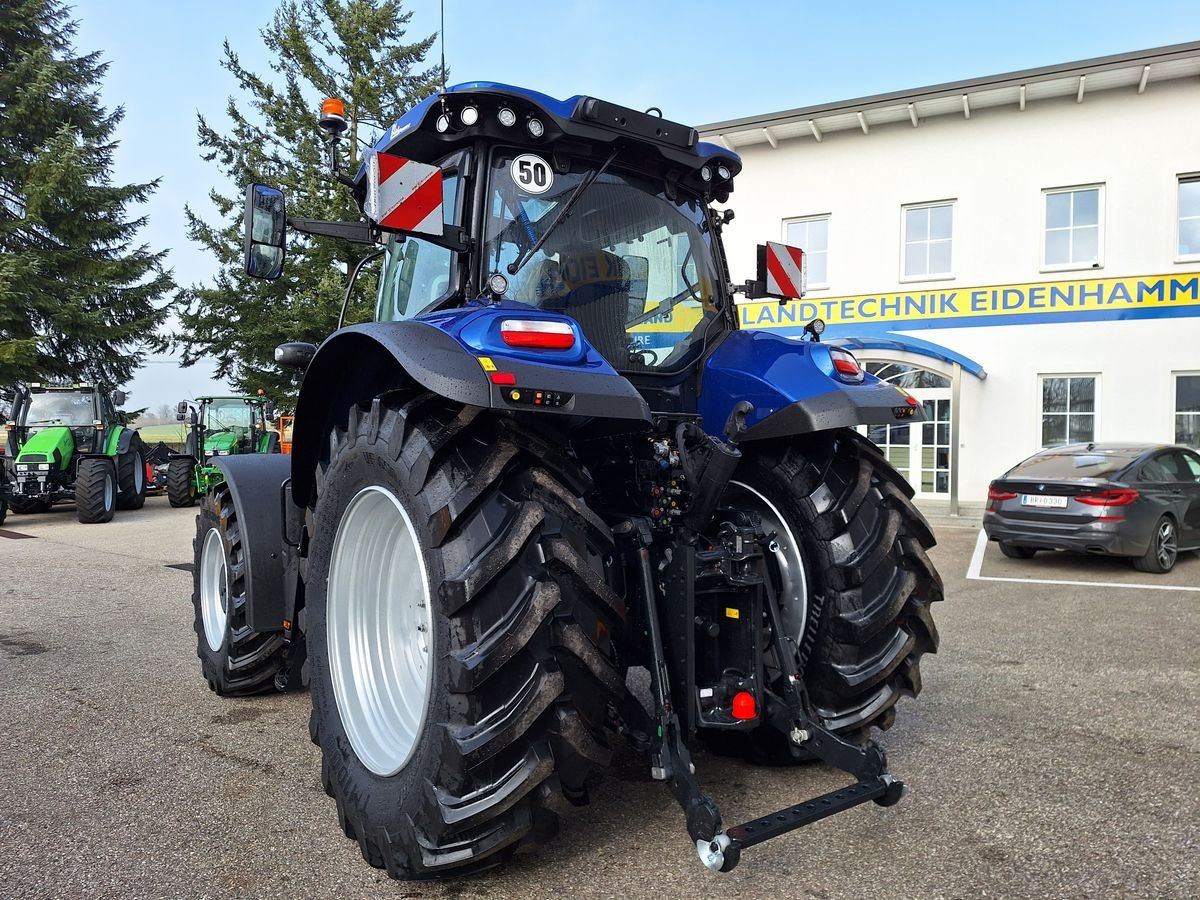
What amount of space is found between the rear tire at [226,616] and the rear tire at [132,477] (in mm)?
12479

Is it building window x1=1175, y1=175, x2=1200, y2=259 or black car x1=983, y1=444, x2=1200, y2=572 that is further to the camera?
building window x1=1175, y1=175, x2=1200, y2=259

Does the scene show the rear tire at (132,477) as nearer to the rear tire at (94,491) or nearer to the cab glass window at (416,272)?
the rear tire at (94,491)

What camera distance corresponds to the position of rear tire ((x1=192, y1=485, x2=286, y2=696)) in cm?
419

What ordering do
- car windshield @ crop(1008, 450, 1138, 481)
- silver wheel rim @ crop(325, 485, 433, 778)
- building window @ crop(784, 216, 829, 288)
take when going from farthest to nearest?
building window @ crop(784, 216, 829, 288)
car windshield @ crop(1008, 450, 1138, 481)
silver wheel rim @ crop(325, 485, 433, 778)

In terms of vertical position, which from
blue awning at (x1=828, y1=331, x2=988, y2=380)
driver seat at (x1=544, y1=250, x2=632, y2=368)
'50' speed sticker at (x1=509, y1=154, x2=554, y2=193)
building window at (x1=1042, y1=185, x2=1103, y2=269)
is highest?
building window at (x1=1042, y1=185, x2=1103, y2=269)

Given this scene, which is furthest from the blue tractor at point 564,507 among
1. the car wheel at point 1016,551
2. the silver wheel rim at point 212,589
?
the car wheel at point 1016,551

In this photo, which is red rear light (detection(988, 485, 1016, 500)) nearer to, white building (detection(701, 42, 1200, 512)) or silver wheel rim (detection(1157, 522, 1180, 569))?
silver wheel rim (detection(1157, 522, 1180, 569))

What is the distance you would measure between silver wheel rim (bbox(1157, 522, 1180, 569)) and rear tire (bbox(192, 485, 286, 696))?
8.70m

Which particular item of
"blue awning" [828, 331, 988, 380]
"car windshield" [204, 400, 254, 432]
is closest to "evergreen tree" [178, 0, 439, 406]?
"car windshield" [204, 400, 254, 432]

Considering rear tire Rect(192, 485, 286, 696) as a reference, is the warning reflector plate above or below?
above

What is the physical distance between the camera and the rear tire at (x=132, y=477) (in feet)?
51.5

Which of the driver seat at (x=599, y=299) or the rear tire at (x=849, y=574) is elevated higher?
the driver seat at (x=599, y=299)

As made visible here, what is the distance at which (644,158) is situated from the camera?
3.26 m

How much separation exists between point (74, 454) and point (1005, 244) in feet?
53.1
